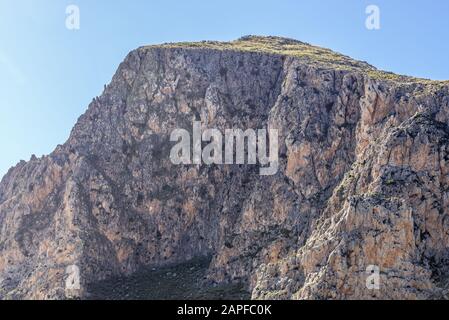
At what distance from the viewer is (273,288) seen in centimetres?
9906

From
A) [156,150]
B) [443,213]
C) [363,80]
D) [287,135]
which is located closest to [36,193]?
[156,150]

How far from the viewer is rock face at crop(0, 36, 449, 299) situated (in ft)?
308

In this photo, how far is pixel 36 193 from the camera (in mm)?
135250

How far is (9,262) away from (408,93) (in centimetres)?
7322

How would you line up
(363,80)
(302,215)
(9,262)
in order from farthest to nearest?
(9,262) < (363,80) < (302,215)

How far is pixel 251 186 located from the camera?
401 feet

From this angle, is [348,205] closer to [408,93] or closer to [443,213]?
[443,213]

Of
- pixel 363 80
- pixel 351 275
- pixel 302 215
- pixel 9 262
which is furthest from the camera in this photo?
pixel 9 262

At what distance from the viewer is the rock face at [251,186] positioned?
9394cm

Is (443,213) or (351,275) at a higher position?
(443,213)

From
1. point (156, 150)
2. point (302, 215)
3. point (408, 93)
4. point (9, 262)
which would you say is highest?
point (408, 93)

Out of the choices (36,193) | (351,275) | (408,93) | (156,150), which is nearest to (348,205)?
(351,275)
